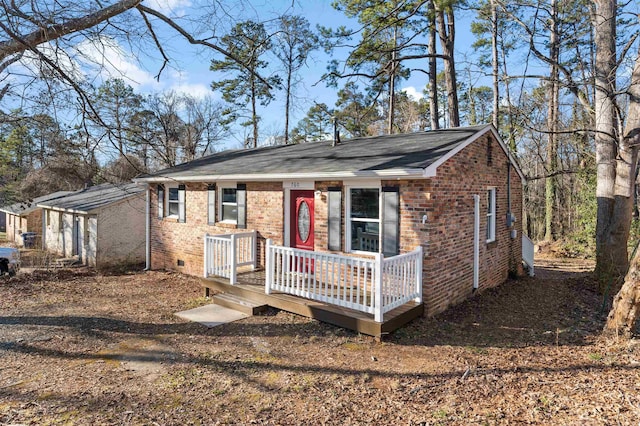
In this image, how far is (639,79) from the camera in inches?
324

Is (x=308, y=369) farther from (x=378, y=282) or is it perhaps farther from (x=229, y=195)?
(x=229, y=195)

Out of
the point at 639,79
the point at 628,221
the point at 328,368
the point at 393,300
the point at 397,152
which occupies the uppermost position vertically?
the point at 639,79

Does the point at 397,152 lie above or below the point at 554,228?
above

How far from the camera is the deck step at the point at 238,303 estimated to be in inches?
288

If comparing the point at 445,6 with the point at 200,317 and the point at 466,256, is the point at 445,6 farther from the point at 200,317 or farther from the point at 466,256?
the point at 200,317

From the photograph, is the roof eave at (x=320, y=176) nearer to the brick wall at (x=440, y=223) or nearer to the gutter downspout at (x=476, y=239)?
the brick wall at (x=440, y=223)

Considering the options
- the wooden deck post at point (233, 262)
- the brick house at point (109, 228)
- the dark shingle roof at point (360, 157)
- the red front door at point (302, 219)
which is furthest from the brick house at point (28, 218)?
the red front door at point (302, 219)

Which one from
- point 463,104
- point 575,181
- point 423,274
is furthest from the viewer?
point 463,104

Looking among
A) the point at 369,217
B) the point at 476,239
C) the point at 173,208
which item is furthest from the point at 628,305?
the point at 173,208

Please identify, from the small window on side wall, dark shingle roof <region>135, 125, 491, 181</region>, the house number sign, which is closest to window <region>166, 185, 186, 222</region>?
dark shingle roof <region>135, 125, 491, 181</region>

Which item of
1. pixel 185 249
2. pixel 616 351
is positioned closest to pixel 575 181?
pixel 616 351

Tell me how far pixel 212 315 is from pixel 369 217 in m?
3.63

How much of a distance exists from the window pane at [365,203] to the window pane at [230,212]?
379 cm

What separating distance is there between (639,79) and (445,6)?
6.20 metres
